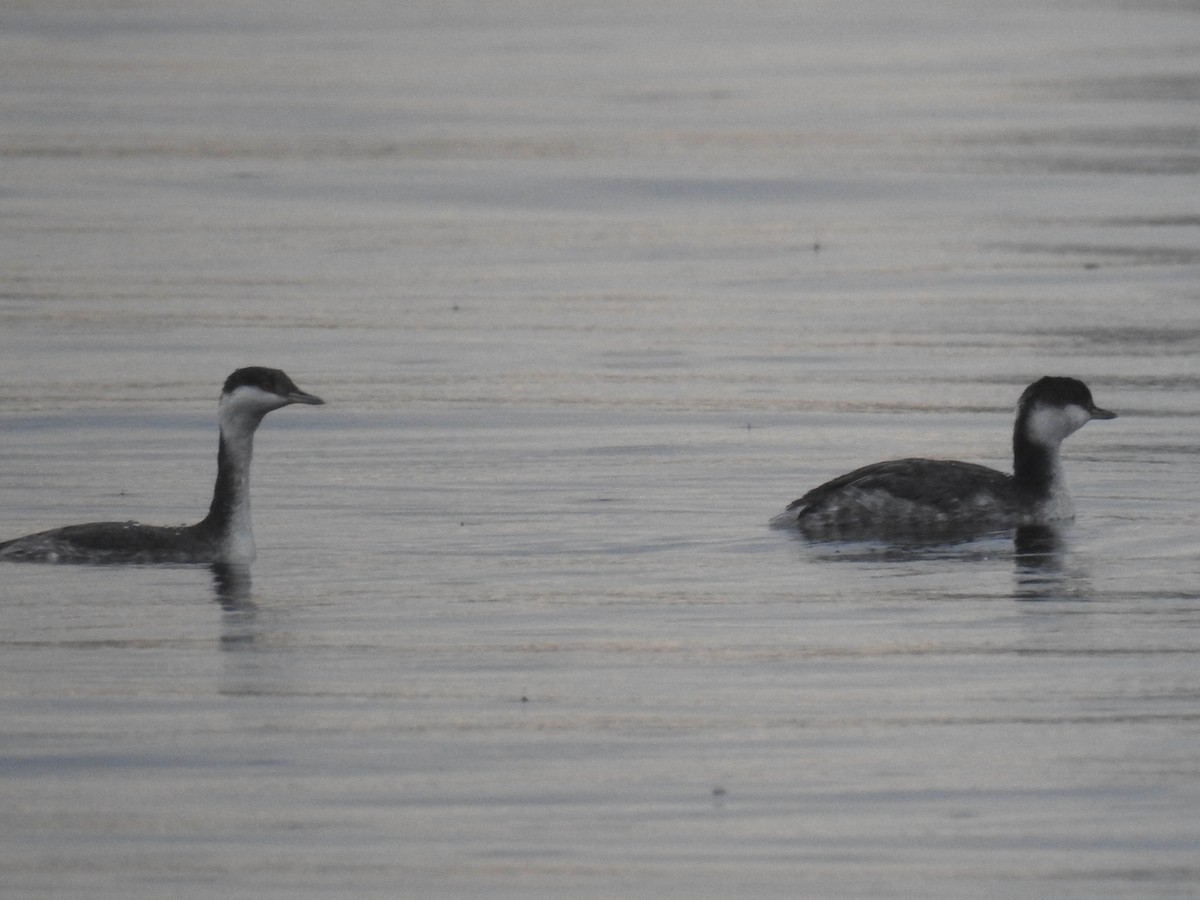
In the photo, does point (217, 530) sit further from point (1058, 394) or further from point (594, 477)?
point (1058, 394)

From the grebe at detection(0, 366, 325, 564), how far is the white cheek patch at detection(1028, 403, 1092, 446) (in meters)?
4.24

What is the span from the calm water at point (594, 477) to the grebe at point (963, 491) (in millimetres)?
329

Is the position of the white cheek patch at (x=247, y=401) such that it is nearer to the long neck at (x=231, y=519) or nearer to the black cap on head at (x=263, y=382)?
the black cap on head at (x=263, y=382)

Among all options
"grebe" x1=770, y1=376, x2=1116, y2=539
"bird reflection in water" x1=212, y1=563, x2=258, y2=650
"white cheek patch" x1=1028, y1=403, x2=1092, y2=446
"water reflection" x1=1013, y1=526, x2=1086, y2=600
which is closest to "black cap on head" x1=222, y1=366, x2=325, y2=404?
"bird reflection in water" x1=212, y1=563, x2=258, y2=650

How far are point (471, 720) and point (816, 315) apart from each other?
1178 cm

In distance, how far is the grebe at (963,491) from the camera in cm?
1509

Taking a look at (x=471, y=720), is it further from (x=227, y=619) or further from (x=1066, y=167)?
(x=1066, y=167)

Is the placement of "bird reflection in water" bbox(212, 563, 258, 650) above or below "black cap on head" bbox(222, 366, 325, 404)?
below

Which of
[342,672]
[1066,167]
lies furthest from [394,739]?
[1066,167]

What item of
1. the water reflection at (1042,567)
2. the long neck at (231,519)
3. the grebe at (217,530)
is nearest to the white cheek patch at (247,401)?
the grebe at (217,530)

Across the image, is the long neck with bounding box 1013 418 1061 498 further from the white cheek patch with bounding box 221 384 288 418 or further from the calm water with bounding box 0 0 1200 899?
the white cheek patch with bounding box 221 384 288 418

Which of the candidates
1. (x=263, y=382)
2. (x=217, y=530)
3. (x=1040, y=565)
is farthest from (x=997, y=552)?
(x=217, y=530)

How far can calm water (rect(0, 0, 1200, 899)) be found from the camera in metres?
9.45

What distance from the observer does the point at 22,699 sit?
11.1 metres
